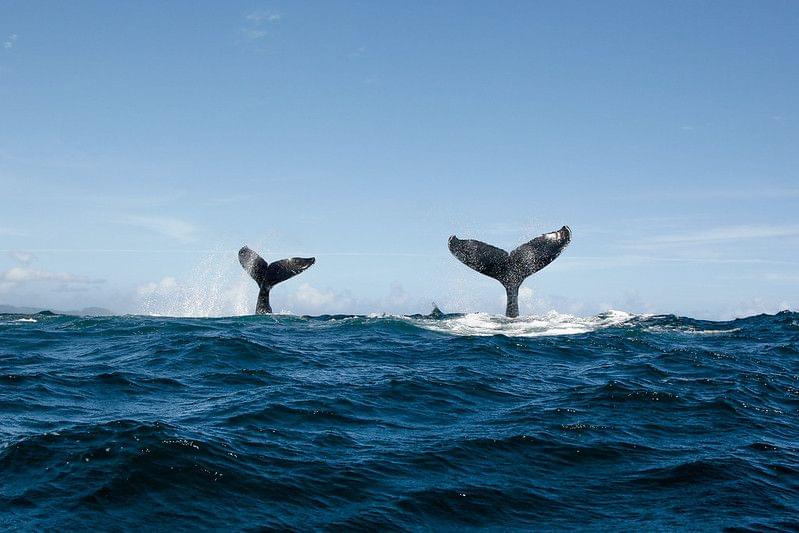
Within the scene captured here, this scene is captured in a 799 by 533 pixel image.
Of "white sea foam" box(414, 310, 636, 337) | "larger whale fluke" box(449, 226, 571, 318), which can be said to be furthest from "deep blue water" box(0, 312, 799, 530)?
"larger whale fluke" box(449, 226, 571, 318)

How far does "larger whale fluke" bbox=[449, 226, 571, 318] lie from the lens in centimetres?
2195

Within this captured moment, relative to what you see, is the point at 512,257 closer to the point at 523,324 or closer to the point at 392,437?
the point at 523,324

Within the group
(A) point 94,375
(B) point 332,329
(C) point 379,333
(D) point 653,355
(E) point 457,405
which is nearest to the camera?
(E) point 457,405

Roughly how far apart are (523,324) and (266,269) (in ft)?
33.3

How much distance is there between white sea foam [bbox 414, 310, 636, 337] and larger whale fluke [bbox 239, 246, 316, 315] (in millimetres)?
5106

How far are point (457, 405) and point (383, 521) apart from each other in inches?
197

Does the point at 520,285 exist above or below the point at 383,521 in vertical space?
above

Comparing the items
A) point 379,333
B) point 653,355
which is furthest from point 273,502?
point 379,333

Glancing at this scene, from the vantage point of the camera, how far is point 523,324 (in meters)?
23.4

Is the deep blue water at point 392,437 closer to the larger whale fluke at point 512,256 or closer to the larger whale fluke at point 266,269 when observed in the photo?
the larger whale fluke at point 512,256

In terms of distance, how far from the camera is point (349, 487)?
7.44 m

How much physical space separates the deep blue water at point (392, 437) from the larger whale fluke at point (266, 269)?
861cm

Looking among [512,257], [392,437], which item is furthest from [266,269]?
[392,437]

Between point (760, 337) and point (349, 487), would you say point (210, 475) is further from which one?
point (760, 337)
